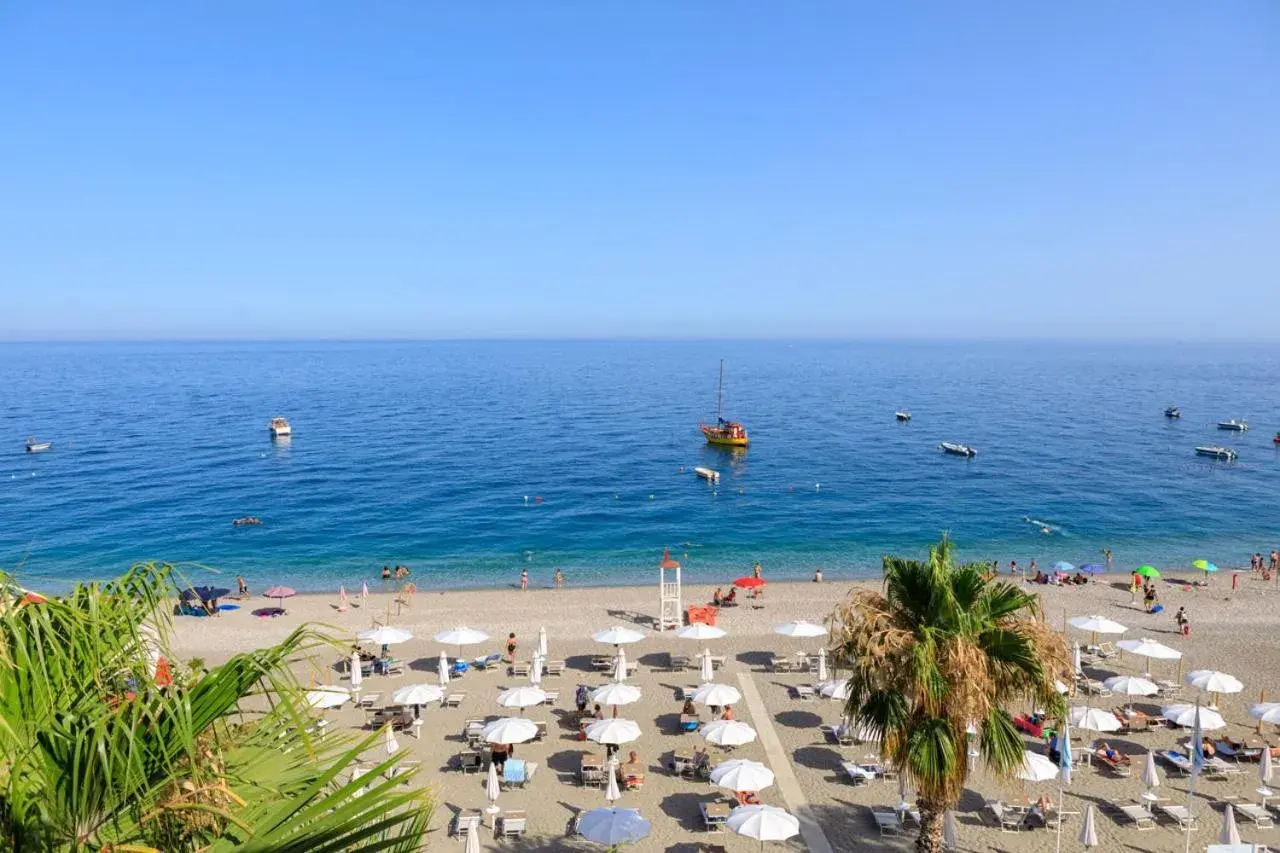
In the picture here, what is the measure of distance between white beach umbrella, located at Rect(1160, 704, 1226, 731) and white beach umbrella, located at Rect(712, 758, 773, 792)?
10.4 meters

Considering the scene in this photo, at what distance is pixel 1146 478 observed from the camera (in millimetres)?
65812

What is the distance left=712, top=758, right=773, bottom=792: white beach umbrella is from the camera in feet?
50.7

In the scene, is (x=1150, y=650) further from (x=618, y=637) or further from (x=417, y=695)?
(x=417, y=695)

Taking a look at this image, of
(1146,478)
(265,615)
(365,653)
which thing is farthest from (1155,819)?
(1146,478)

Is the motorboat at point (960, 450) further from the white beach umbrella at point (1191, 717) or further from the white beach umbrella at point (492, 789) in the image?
the white beach umbrella at point (492, 789)

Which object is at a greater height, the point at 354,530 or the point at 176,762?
the point at 176,762

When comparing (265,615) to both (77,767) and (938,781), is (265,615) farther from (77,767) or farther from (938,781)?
(77,767)

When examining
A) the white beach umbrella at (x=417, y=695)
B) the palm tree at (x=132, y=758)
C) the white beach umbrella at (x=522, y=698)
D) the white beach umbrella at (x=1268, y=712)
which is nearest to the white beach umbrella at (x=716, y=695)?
the white beach umbrella at (x=522, y=698)

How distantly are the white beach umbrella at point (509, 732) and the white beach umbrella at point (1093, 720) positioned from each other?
41.0 ft

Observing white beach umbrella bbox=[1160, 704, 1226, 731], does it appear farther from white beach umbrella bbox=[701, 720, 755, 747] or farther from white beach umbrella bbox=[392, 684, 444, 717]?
white beach umbrella bbox=[392, 684, 444, 717]

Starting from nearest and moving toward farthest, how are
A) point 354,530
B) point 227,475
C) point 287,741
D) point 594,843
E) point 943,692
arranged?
point 287,741
point 943,692
point 594,843
point 354,530
point 227,475

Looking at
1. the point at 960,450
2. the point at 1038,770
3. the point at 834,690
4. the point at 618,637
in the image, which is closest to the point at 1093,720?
the point at 1038,770

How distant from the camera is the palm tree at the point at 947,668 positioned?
9.69 m

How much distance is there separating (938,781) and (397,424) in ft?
307
